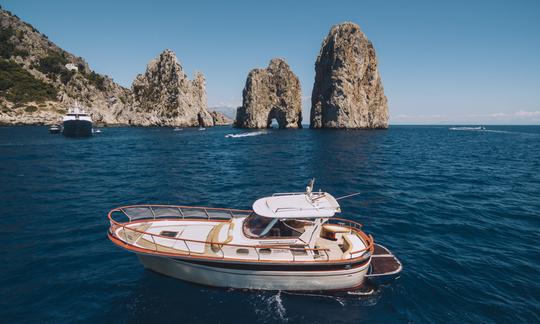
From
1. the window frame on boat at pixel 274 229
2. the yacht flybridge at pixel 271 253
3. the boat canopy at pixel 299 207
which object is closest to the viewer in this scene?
the yacht flybridge at pixel 271 253

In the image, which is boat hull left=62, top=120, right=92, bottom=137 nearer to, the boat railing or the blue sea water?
the blue sea water

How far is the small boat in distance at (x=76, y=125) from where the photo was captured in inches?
3091

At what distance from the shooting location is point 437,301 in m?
10.9

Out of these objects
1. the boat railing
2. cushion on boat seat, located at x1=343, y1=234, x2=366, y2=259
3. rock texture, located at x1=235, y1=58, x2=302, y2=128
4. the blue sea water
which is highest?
rock texture, located at x1=235, y1=58, x2=302, y2=128

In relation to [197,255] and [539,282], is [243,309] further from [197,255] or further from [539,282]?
[539,282]

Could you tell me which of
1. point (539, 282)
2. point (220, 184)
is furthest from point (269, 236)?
point (220, 184)

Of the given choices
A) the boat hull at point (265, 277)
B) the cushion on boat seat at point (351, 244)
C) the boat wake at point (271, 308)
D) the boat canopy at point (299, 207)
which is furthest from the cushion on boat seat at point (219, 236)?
the cushion on boat seat at point (351, 244)

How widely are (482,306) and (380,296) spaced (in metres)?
3.77

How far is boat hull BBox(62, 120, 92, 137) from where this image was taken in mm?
78312

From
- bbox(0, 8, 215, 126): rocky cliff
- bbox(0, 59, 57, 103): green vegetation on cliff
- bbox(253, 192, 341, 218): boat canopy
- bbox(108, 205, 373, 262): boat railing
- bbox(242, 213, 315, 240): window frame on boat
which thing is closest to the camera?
bbox(108, 205, 373, 262): boat railing

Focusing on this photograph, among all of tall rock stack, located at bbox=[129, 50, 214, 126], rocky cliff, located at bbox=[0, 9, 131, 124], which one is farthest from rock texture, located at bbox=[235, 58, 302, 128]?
rocky cliff, located at bbox=[0, 9, 131, 124]

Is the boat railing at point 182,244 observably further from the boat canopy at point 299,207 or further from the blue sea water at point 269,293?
the blue sea water at point 269,293

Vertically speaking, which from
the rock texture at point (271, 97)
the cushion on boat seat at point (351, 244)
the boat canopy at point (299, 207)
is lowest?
the cushion on boat seat at point (351, 244)

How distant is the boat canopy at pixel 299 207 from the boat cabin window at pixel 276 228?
423 millimetres
